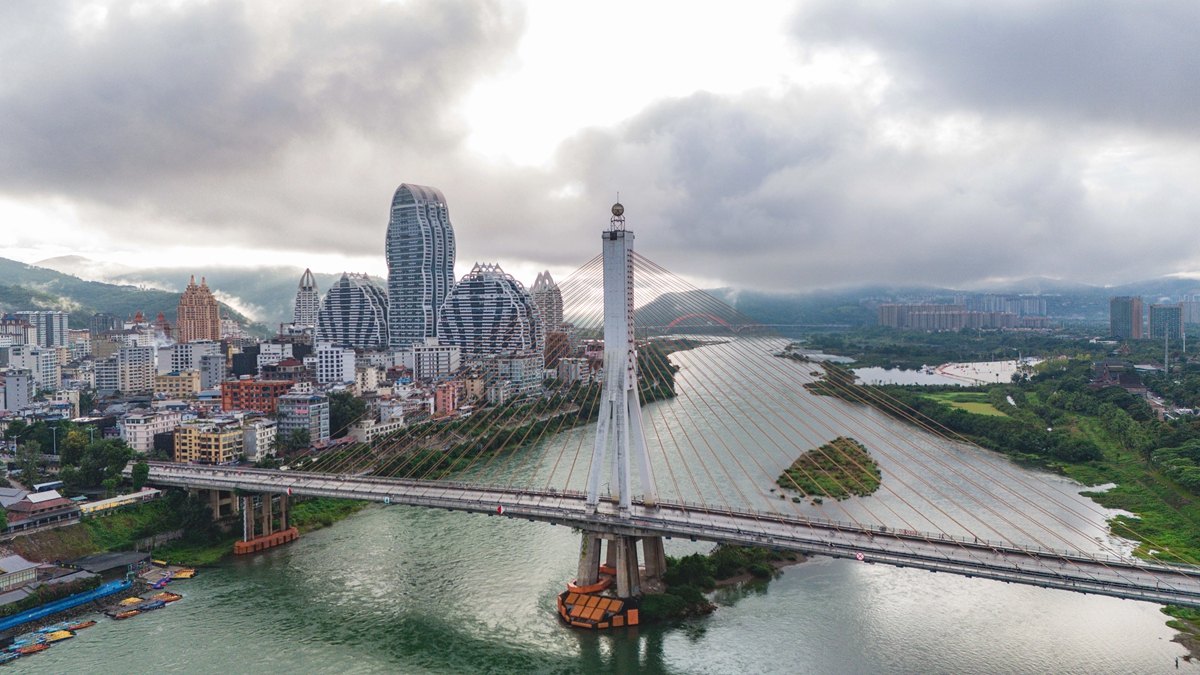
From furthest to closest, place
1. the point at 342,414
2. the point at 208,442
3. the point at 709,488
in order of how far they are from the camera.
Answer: the point at 342,414 → the point at 208,442 → the point at 709,488

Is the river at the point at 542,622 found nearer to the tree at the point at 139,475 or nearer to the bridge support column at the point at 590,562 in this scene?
the bridge support column at the point at 590,562

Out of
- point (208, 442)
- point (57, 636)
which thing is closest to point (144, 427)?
point (208, 442)

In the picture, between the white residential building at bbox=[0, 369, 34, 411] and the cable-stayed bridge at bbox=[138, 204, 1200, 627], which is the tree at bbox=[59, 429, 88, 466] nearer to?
the cable-stayed bridge at bbox=[138, 204, 1200, 627]

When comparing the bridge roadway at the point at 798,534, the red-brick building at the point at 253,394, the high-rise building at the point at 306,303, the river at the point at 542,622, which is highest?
the high-rise building at the point at 306,303

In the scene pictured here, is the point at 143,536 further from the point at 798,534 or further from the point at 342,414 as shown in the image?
the point at 798,534

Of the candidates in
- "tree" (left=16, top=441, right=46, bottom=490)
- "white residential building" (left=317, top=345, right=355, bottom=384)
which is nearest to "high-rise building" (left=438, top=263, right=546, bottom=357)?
"white residential building" (left=317, top=345, right=355, bottom=384)

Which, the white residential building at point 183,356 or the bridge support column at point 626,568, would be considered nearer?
the bridge support column at point 626,568

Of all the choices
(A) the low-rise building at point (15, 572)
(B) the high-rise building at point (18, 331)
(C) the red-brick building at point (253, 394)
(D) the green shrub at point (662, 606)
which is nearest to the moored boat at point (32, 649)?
(A) the low-rise building at point (15, 572)
